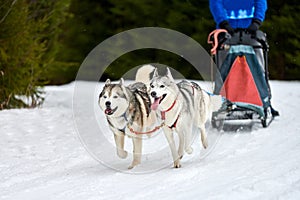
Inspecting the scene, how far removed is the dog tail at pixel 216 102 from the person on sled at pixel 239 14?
0.94 m

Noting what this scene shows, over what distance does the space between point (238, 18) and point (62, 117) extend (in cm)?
293

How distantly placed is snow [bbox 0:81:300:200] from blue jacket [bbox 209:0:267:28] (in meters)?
1.31

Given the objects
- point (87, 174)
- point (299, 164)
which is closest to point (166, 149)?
point (87, 174)

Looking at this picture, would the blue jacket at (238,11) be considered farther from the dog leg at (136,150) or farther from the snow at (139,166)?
the dog leg at (136,150)

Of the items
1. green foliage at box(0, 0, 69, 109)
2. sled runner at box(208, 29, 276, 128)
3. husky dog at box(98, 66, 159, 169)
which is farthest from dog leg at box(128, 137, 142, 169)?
green foliage at box(0, 0, 69, 109)

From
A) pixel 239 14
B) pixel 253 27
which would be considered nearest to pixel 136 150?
pixel 253 27

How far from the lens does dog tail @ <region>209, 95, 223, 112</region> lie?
539cm

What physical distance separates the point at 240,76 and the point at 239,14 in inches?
32.6

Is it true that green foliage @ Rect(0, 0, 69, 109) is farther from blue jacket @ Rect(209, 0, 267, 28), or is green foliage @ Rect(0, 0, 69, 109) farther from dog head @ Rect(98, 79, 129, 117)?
dog head @ Rect(98, 79, 129, 117)

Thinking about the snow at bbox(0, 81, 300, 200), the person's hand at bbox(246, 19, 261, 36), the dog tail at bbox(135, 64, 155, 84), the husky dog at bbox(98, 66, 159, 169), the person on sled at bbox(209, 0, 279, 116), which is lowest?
the snow at bbox(0, 81, 300, 200)

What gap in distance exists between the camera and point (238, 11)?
6.21m

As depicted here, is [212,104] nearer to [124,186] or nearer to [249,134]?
[249,134]

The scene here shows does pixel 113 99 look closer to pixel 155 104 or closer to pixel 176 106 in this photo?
pixel 155 104

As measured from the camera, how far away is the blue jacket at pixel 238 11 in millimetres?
6094
